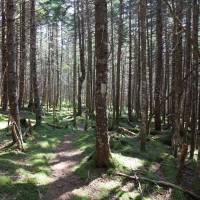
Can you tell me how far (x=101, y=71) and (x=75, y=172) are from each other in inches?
125

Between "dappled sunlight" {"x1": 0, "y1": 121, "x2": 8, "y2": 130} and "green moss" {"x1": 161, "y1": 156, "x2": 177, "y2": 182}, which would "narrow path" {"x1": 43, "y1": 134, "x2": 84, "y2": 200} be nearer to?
"green moss" {"x1": 161, "y1": 156, "x2": 177, "y2": 182}

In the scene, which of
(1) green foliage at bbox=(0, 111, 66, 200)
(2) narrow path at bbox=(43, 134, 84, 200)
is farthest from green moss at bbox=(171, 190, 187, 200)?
(1) green foliage at bbox=(0, 111, 66, 200)

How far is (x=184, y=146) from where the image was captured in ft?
34.6

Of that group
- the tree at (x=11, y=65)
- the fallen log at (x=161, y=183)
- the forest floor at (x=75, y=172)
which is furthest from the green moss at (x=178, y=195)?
the tree at (x=11, y=65)

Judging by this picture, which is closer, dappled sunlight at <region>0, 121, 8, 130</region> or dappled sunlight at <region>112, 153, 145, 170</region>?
dappled sunlight at <region>112, 153, 145, 170</region>

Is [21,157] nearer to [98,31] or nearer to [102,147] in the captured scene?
[102,147]

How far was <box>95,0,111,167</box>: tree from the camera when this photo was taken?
427 inches

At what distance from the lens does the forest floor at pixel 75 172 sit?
9.45 metres

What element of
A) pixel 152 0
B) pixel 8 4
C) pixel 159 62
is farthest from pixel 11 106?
pixel 152 0

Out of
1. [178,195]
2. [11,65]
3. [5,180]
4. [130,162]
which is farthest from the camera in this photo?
[130,162]

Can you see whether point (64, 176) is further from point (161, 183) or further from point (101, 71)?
point (101, 71)

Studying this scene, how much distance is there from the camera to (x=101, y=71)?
10945mm

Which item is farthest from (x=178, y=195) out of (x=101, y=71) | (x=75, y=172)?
(x=101, y=71)

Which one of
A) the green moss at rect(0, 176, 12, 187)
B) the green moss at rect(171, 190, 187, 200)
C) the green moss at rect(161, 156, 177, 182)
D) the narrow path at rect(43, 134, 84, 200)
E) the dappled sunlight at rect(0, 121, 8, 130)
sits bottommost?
the green moss at rect(171, 190, 187, 200)
